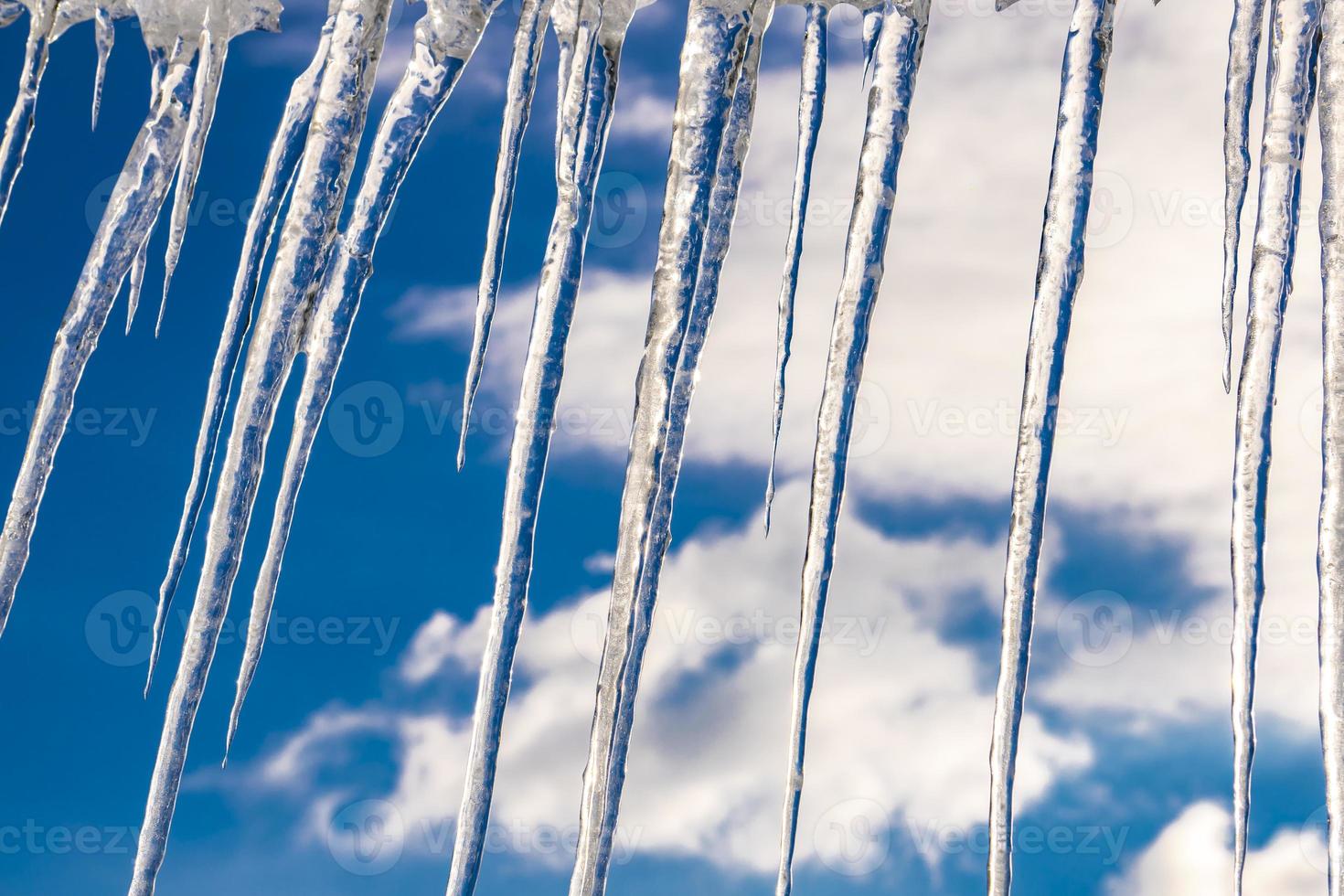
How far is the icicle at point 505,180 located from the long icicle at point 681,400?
1.78ft

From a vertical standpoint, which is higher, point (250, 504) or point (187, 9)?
point (187, 9)

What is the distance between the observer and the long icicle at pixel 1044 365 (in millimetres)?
2344

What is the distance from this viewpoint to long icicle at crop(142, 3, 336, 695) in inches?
121

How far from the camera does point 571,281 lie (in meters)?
2.86

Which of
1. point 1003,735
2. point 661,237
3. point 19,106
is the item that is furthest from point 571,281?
point 19,106

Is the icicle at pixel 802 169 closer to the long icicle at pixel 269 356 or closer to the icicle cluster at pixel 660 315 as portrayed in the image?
the icicle cluster at pixel 660 315

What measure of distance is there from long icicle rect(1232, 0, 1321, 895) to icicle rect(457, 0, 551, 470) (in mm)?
1871

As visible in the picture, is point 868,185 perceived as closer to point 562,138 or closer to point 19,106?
point 562,138

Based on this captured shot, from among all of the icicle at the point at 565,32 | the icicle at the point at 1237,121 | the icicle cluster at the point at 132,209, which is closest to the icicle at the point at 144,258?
the icicle cluster at the point at 132,209

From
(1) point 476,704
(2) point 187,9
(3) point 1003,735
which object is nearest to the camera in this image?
(3) point 1003,735

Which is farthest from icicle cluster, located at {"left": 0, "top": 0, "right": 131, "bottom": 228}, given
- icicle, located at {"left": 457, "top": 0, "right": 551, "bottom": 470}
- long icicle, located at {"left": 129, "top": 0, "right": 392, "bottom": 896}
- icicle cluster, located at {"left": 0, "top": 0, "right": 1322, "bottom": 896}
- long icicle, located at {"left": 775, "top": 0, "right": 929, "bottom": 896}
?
long icicle, located at {"left": 775, "top": 0, "right": 929, "bottom": 896}

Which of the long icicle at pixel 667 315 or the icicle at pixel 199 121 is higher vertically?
the icicle at pixel 199 121

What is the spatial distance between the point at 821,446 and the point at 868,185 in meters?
0.71

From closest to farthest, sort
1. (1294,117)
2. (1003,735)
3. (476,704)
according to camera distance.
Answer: (1003,735) → (476,704) → (1294,117)
